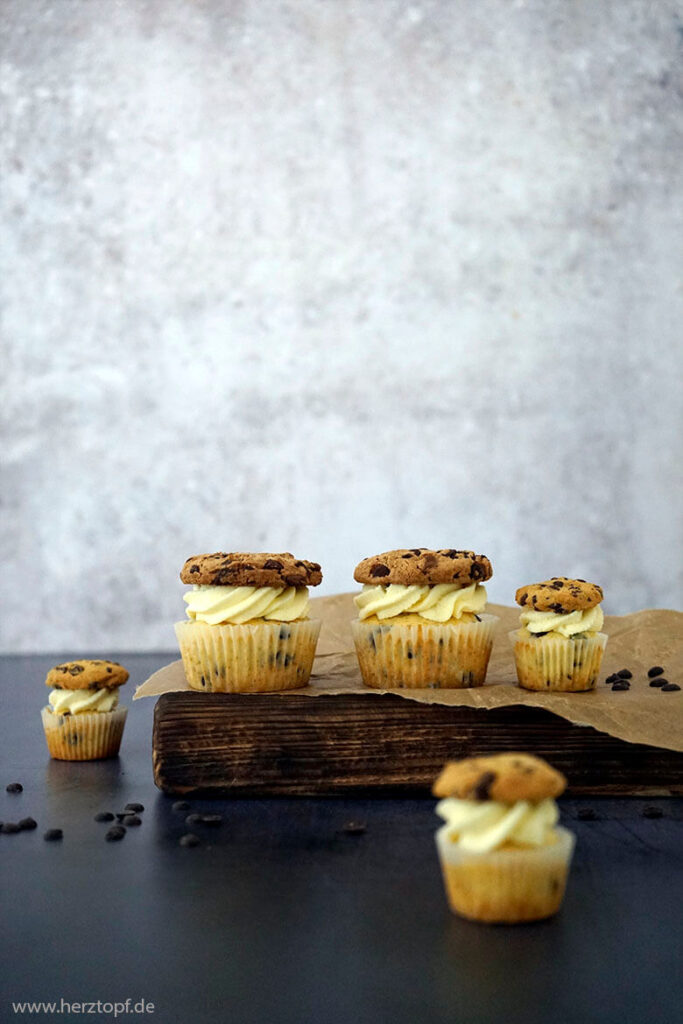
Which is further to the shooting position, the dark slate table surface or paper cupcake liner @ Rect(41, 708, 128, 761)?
paper cupcake liner @ Rect(41, 708, 128, 761)

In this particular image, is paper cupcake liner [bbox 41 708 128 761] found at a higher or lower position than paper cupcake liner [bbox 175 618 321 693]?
lower

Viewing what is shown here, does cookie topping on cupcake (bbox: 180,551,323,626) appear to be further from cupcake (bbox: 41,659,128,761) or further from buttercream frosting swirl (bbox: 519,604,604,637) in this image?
buttercream frosting swirl (bbox: 519,604,604,637)

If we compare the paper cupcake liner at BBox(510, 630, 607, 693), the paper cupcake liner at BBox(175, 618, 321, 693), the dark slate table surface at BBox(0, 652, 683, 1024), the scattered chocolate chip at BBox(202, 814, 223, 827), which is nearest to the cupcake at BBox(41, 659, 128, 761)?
the paper cupcake liner at BBox(175, 618, 321, 693)

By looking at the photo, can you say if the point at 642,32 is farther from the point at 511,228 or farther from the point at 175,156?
the point at 175,156

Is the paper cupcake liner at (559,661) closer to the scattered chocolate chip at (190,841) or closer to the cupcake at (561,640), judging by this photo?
the cupcake at (561,640)

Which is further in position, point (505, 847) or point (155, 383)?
point (155, 383)

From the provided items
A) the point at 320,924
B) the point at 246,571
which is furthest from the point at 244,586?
the point at 320,924

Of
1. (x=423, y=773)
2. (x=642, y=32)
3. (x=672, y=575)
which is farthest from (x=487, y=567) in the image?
(x=642, y=32)
